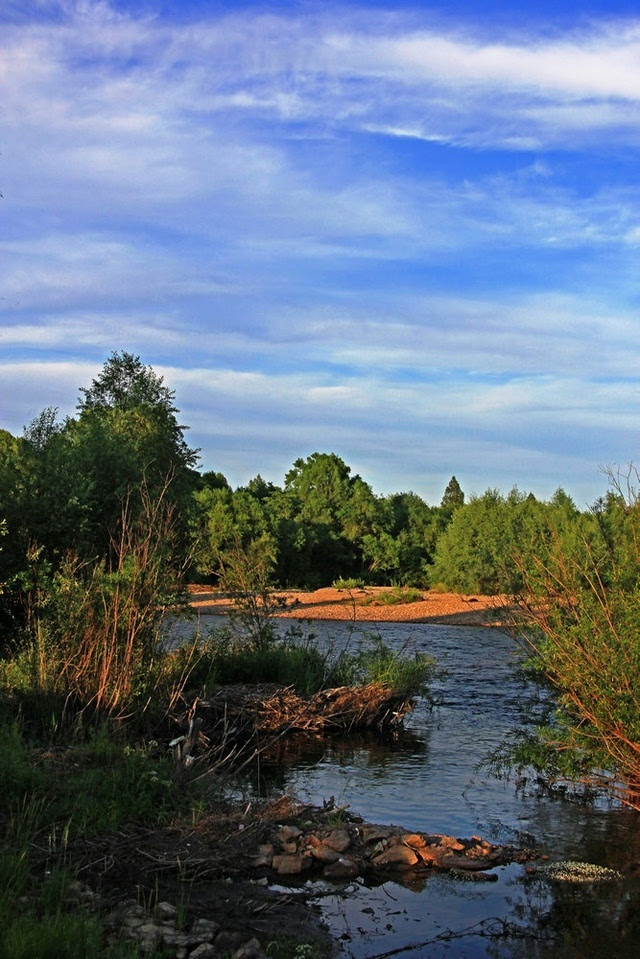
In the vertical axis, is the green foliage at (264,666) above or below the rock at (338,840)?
above

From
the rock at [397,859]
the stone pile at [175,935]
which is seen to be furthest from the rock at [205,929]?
the rock at [397,859]

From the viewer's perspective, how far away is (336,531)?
66.9 meters

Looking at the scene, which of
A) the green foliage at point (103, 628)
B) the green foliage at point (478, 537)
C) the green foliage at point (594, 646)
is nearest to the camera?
the green foliage at point (594, 646)

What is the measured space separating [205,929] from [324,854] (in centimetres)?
220

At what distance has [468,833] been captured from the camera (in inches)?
392

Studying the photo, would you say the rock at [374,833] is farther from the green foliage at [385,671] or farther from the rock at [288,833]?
the green foliage at [385,671]

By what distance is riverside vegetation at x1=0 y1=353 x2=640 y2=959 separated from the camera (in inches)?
287

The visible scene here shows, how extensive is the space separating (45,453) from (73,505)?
128cm

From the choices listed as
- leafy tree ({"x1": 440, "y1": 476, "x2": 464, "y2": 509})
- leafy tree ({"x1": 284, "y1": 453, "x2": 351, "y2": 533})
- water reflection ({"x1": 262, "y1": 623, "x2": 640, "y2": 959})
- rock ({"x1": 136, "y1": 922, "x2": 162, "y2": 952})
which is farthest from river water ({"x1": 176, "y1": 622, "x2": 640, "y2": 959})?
leafy tree ({"x1": 440, "y1": 476, "x2": 464, "y2": 509})

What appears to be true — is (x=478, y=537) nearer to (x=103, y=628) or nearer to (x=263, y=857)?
(x=103, y=628)

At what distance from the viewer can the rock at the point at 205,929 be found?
6.30 m

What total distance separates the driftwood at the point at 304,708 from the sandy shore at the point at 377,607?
2177cm

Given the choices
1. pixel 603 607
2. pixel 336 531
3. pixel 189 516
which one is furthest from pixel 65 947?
pixel 336 531

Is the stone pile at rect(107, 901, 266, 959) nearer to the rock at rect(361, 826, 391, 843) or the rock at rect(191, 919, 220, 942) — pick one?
the rock at rect(191, 919, 220, 942)
